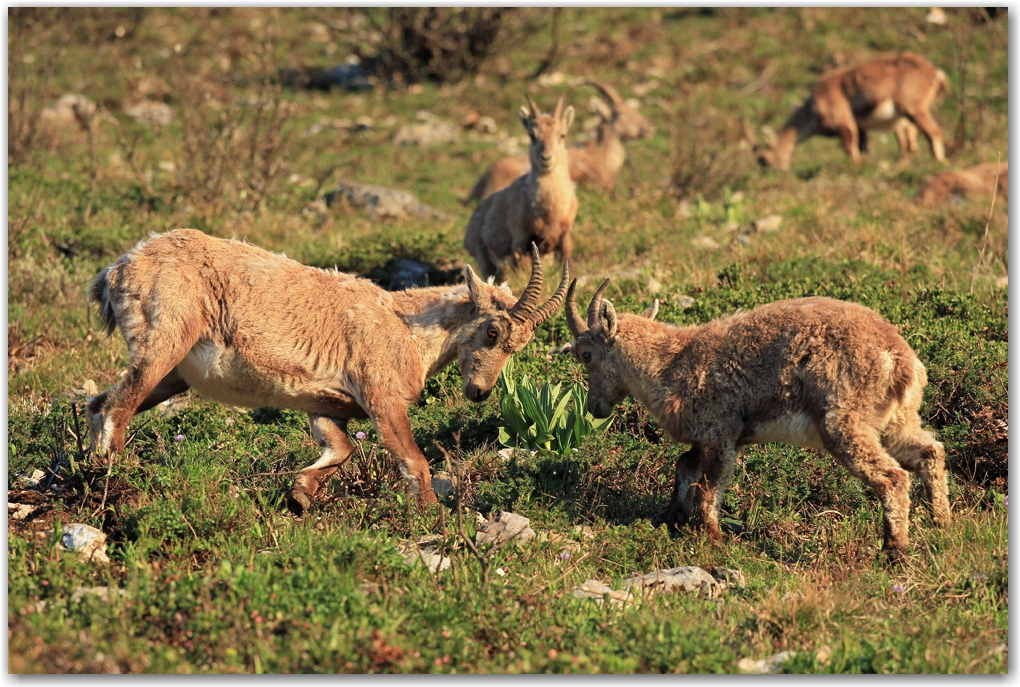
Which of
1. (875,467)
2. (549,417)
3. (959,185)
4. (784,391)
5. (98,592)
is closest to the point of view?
(98,592)

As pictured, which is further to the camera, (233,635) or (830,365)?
(830,365)

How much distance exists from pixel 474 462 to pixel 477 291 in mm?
1217

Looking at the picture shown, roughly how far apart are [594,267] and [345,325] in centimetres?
527

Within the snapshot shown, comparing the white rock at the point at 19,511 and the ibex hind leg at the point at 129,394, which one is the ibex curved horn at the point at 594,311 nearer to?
the ibex hind leg at the point at 129,394

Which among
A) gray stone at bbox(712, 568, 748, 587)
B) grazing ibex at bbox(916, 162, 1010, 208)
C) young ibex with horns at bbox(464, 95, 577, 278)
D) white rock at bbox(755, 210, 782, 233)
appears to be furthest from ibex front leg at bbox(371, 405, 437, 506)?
grazing ibex at bbox(916, 162, 1010, 208)

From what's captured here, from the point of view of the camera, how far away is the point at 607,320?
738 centimetres

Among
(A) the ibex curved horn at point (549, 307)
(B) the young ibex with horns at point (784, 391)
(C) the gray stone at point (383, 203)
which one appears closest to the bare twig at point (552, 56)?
(C) the gray stone at point (383, 203)

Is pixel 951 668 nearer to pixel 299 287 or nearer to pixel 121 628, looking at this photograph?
pixel 121 628

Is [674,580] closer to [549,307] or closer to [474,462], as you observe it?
[474,462]

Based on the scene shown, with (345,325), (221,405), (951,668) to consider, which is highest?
(345,325)

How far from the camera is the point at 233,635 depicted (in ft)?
16.1

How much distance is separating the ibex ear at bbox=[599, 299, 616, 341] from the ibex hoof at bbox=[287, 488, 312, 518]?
7.20 feet

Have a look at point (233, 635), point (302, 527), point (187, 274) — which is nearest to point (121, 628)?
point (233, 635)

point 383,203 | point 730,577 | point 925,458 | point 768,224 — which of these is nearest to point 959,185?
point 768,224
